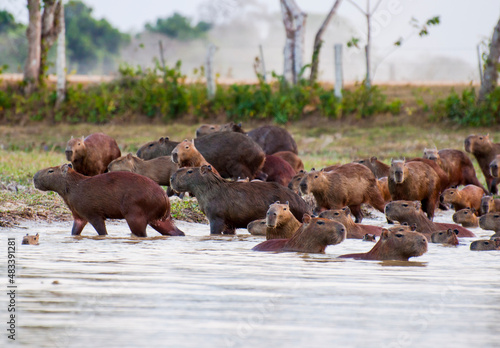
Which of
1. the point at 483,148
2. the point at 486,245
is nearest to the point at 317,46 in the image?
the point at 483,148

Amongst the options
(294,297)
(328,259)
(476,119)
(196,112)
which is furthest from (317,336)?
(196,112)

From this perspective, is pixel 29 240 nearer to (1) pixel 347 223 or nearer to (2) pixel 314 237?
(2) pixel 314 237

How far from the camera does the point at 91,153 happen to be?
9.46m

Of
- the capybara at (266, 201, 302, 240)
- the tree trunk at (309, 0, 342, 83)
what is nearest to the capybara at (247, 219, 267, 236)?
the capybara at (266, 201, 302, 240)

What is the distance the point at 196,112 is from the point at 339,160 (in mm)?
6738

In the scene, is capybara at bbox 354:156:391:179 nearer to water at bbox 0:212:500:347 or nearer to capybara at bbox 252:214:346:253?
water at bbox 0:212:500:347

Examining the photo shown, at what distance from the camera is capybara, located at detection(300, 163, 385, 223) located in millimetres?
8133

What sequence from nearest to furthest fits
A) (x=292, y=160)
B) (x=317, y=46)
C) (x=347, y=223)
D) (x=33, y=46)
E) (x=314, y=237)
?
1. (x=314, y=237)
2. (x=347, y=223)
3. (x=292, y=160)
4. (x=33, y=46)
5. (x=317, y=46)

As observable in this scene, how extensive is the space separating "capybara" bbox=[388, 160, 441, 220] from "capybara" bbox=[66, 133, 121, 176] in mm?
3403

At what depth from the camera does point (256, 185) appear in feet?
23.7

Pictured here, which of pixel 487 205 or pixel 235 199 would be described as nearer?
pixel 235 199

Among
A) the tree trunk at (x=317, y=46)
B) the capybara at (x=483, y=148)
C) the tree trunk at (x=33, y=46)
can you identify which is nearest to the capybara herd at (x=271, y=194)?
the capybara at (x=483, y=148)

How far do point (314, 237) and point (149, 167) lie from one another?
148 inches

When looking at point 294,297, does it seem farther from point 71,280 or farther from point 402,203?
point 402,203
